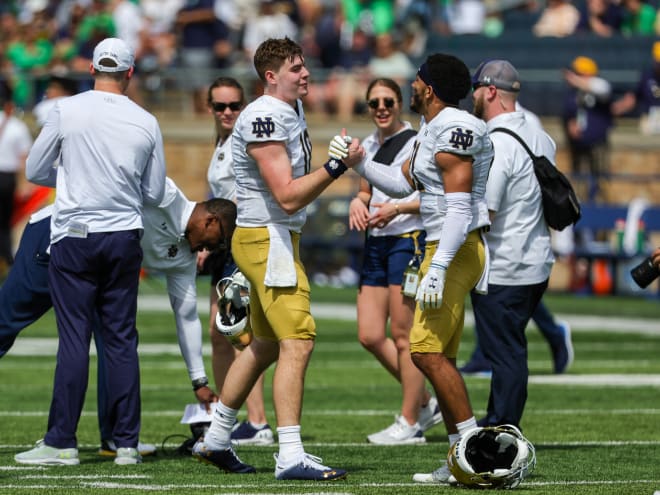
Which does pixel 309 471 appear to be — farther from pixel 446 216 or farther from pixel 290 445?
pixel 446 216

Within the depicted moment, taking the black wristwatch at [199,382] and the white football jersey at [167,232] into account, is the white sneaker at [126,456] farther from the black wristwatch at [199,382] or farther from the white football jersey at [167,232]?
the white football jersey at [167,232]

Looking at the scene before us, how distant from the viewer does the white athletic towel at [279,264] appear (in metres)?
8.47

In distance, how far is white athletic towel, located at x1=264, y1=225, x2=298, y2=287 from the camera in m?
8.47

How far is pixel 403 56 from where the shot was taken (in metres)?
26.5

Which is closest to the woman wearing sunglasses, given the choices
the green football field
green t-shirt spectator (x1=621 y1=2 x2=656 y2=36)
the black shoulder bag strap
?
the green football field

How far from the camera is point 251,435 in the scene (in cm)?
1055

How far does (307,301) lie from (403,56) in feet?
59.9

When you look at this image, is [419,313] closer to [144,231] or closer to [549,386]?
[144,231]

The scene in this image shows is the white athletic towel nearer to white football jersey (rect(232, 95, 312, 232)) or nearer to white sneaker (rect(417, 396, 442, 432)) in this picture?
white football jersey (rect(232, 95, 312, 232))

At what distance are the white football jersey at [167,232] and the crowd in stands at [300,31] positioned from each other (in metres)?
16.3

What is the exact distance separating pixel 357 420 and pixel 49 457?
2986 mm

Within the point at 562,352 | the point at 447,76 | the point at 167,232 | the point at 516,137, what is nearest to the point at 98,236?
the point at 167,232

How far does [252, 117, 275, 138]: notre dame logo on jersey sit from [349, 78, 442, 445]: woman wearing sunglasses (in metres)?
2.16

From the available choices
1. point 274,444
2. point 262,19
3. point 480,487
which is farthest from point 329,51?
point 480,487
